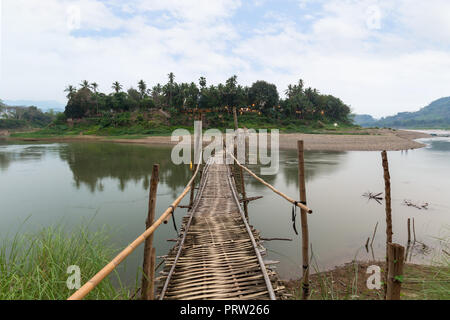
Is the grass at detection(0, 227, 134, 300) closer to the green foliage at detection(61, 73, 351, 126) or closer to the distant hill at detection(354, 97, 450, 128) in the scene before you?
the green foliage at detection(61, 73, 351, 126)

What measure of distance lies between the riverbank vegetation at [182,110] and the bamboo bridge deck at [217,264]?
37644 mm

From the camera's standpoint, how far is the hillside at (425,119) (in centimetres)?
11250

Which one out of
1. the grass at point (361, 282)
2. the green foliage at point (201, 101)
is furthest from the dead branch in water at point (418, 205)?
the green foliage at point (201, 101)

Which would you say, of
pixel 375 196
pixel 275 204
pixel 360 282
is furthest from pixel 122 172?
pixel 360 282

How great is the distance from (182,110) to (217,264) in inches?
1833

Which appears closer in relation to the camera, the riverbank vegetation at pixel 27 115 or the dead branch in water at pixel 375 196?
the dead branch in water at pixel 375 196

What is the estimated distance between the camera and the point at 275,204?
9.75 m

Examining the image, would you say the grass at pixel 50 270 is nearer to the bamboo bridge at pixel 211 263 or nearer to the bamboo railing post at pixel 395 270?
the bamboo bridge at pixel 211 263

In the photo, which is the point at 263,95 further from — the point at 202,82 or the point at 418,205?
the point at 418,205

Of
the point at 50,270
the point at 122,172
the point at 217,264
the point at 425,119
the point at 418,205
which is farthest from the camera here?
the point at 425,119

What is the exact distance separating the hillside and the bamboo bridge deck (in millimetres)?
137497

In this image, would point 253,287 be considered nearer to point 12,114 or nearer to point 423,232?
point 423,232
